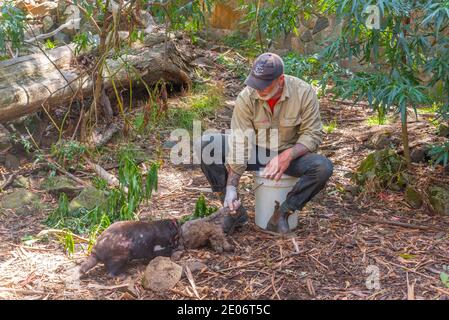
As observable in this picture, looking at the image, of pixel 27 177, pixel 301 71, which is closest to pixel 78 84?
pixel 27 177

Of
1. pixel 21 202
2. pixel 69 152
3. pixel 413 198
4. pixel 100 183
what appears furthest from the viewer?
pixel 69 152

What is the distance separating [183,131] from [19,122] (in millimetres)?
1638

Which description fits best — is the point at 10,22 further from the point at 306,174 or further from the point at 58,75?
the point at 306,174

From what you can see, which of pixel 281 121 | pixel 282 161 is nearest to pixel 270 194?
pixel 282 161

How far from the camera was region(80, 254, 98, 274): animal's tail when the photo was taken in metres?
3.42

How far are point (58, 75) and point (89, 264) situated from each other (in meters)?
2.71

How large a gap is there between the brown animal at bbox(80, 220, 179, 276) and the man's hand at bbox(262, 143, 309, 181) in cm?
74

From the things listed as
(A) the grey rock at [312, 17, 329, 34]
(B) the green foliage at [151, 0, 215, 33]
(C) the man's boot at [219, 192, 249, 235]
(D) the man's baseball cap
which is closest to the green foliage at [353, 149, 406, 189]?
(C) the man's boot at [219, 192, 249, 235]

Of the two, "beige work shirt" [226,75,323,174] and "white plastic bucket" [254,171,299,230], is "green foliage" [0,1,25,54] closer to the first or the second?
"beige work shirt" [226,75,323,174]

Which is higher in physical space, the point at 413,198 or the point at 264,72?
the point at 264,72

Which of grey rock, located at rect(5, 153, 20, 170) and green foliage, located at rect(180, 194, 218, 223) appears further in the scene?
grey rock, located at rect(5, 153, 20, 170)

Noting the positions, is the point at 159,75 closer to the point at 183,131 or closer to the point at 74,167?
the point at 183,131

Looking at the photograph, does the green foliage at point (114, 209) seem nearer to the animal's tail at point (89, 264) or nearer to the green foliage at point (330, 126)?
the animal's tail at point (89, 264)

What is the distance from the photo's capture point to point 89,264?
3.43m
